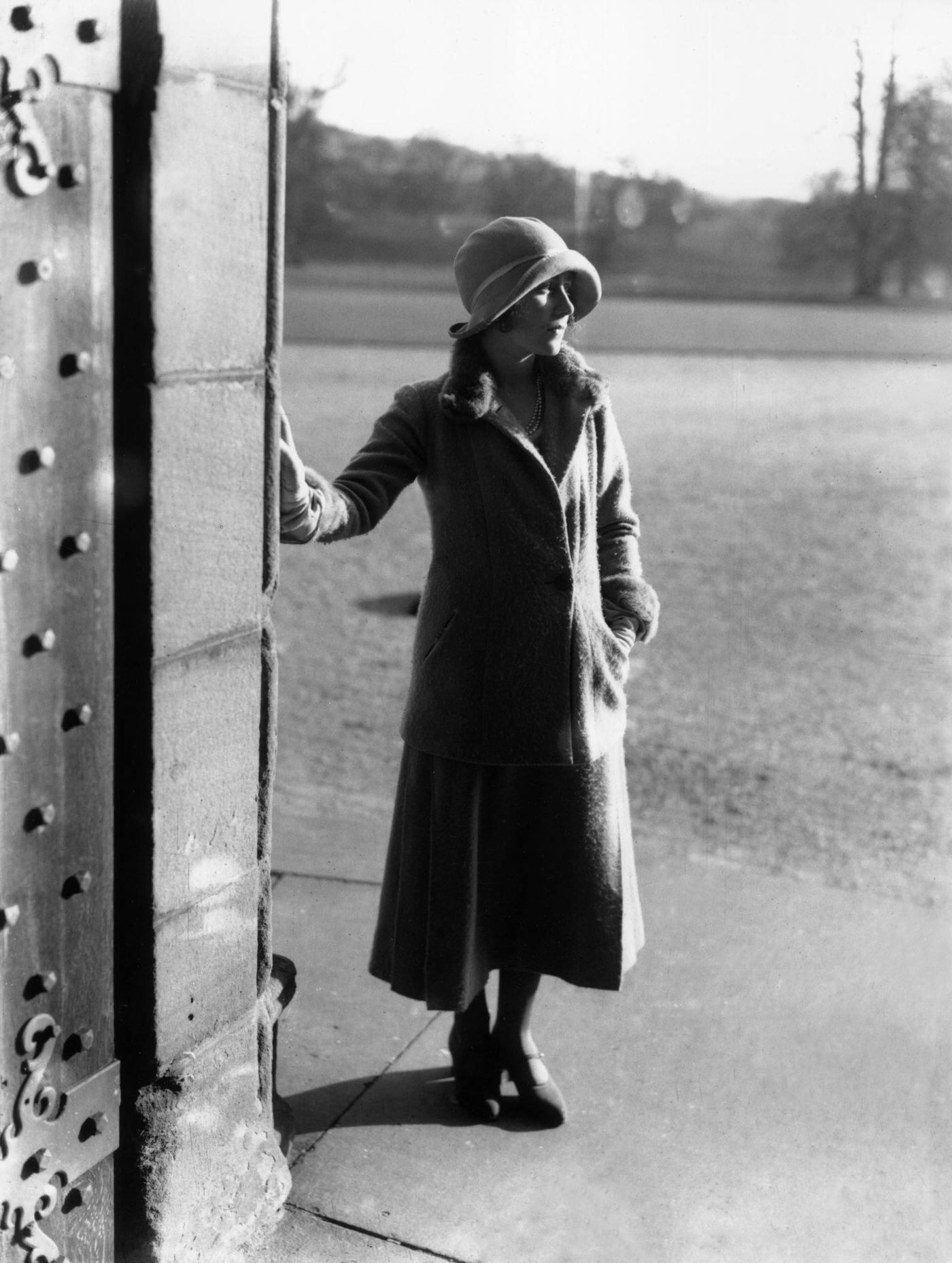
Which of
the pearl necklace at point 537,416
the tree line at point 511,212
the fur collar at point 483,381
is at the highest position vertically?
the tree line at point 511,212

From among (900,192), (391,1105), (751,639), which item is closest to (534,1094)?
(391,1105)

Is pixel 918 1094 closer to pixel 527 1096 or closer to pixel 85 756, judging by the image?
pixel 527 1096

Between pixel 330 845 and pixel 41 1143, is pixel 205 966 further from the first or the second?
pixel 330 845

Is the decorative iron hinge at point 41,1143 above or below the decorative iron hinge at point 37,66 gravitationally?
below

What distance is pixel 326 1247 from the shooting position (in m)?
2.74

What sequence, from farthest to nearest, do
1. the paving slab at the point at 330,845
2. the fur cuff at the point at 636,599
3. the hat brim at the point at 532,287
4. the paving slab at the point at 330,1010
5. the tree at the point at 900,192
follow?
the paving slab at the point at 330,845 → the tree at the point at 900,192 → the paving slab at the point at 330,1010 → the fur cuff at the point at 636,599 → the hat brim at the point at 532,287

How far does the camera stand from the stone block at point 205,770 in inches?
91.8

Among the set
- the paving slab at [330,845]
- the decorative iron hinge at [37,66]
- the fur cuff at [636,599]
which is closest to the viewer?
the decorative iron hinge at [37,66]

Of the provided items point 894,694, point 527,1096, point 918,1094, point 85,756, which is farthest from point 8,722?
point 894,694

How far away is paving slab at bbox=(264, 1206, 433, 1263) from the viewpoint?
271 cm

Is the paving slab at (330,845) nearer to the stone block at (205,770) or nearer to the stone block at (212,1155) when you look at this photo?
the stone block at (212,1155)

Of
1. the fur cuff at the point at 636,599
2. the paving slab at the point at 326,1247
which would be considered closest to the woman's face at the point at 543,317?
the fur cuff at the point at 636,599

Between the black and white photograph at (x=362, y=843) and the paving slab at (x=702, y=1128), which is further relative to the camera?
the paving slab at (x=702, y=1128)

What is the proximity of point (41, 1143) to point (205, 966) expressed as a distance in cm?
39
